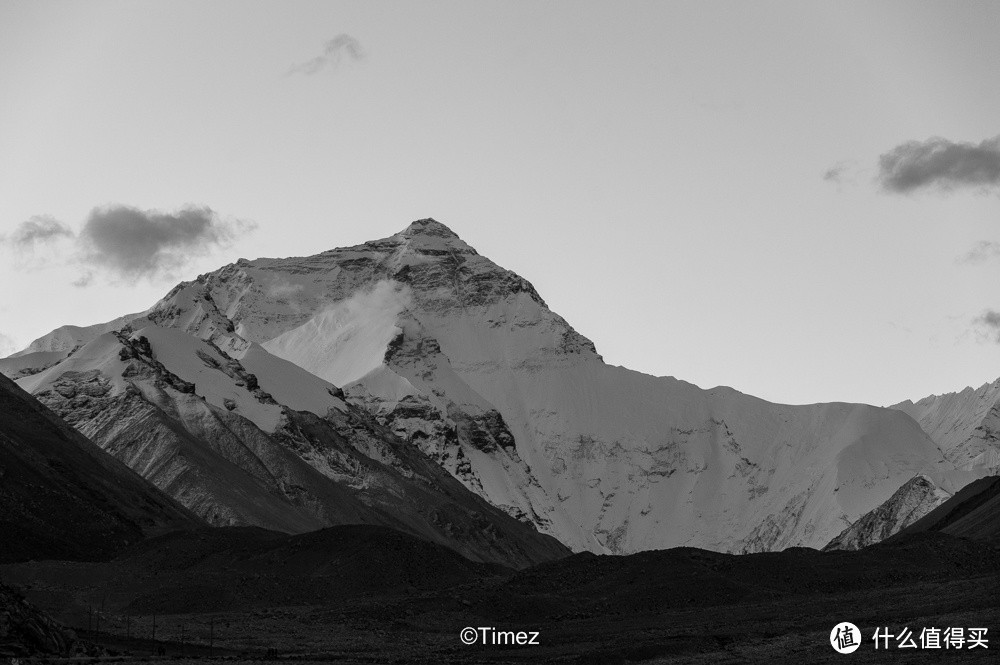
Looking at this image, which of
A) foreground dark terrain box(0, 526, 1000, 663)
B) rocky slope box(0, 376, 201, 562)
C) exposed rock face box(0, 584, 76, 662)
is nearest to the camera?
exposed rock face box(0, 584, 76, 662)

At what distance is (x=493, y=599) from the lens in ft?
382

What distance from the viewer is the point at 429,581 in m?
141

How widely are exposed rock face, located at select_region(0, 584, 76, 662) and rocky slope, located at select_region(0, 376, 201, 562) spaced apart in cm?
8341

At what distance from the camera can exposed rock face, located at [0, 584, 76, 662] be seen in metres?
71.8

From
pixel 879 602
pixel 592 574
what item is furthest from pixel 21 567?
pixel 879 602

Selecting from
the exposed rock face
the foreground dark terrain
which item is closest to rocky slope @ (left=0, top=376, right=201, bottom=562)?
the foreground dark terrain

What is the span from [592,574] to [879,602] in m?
26.7

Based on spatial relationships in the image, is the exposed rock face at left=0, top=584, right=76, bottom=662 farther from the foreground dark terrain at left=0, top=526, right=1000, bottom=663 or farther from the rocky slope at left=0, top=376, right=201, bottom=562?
the rocky slope at left=0, top=376, right=201, bottom=562

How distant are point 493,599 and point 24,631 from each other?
48.2 metres

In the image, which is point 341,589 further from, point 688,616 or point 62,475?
point 62,475

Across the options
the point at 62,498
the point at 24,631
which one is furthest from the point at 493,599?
the point at 62,498

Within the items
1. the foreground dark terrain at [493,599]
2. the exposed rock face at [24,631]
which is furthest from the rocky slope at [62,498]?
the exposed rock face at [24,631]

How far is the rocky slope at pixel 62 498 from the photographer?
164 m

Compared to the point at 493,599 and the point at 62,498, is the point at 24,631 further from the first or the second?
the point at 62,498
